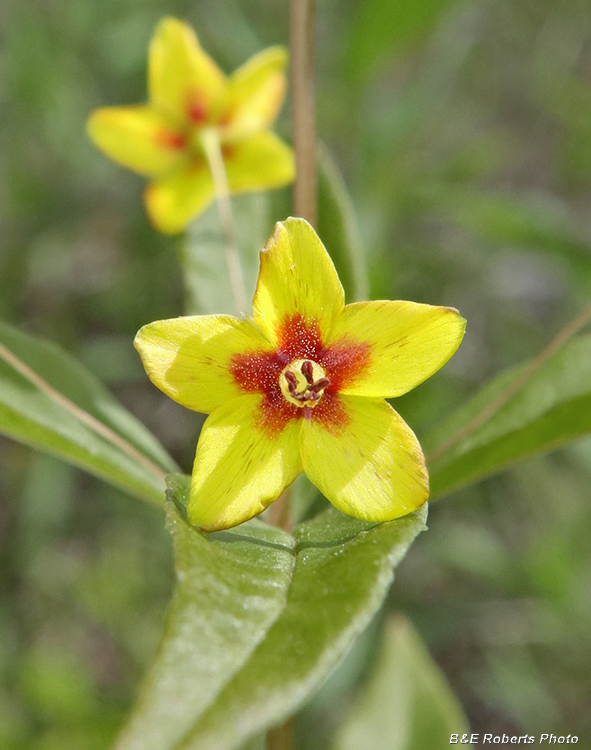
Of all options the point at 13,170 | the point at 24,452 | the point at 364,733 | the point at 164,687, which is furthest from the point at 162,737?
the point at 13,170

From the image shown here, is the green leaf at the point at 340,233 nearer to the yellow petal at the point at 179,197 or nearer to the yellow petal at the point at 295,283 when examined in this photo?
the yellow petal at the point at 179,197

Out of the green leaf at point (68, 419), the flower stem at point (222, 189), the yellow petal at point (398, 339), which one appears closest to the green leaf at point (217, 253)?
the flower stem at point (222, 189)

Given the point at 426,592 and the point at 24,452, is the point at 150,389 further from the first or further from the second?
the point at 426,592

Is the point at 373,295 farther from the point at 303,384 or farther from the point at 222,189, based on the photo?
the point at 303,384

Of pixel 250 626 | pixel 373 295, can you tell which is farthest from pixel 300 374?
pixel 373 295

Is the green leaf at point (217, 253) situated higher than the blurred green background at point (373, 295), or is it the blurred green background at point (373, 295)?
the green leaf at point (217, 253)
